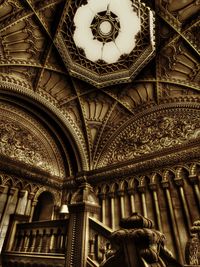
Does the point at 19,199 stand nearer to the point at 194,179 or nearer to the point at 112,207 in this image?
the point at 112,207

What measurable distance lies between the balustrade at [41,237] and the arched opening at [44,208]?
2.87 metres

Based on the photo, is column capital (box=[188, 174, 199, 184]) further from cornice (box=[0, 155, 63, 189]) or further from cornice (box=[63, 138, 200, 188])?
cornice (box=[0, 155, 63, 189])

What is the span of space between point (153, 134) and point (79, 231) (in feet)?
16.8

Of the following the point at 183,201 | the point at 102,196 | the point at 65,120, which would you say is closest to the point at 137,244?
the point at 183,201

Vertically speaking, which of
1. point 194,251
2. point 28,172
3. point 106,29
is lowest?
point 194,251

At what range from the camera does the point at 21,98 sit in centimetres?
743

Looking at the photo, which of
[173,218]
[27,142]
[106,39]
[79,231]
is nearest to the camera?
[79,231]

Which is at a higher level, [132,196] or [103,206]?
[132,196]

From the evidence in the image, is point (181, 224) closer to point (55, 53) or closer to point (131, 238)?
point (131, 238)

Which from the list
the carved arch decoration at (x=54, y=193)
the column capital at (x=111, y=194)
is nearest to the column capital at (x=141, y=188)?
the column capital at (x=111, y=194)

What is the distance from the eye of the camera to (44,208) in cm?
778

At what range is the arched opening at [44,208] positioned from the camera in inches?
293

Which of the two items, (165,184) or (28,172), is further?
(28,172)

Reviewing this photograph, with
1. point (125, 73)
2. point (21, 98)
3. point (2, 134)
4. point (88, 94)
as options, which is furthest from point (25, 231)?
point (125, 73)
